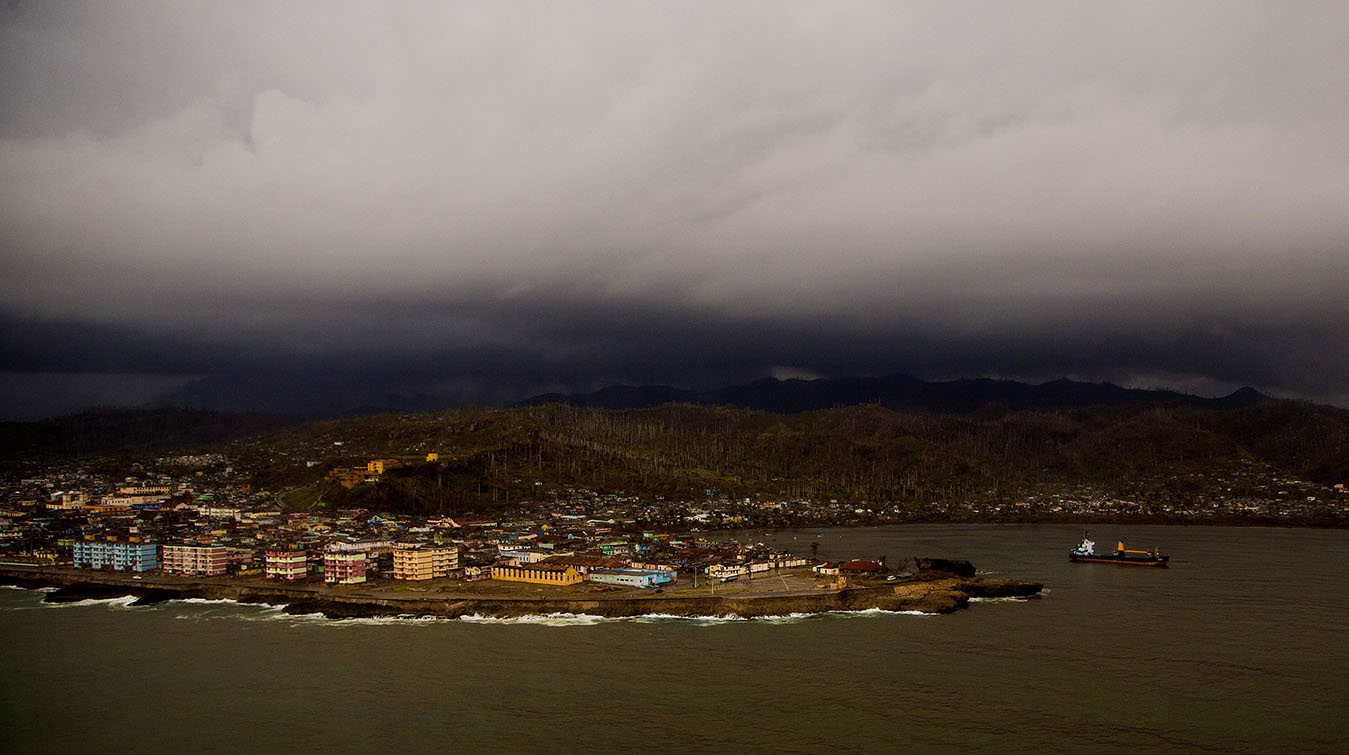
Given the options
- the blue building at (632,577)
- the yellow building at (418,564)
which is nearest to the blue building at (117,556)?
the yellow building at (418,564)

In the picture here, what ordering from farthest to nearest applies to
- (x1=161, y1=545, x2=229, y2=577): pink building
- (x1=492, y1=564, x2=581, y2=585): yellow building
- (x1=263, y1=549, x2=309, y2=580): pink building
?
(x1=161, y1=545, x2=229, y2=577): pink building
(x1=263, y1=549, x2=309, y2=580): pink building
(x1=492, y1=564, x2=581, y2=585): yellow building

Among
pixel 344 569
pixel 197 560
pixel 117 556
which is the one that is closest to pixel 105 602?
pixel 197 560

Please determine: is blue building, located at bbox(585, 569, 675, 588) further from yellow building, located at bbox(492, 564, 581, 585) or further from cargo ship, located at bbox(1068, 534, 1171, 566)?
cargo ship, located at bbox(1068, 534, 1171, 566)

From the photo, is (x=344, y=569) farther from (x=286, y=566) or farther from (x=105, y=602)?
(x=105, y=602)

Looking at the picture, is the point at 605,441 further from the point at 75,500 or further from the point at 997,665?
the point at 997,665

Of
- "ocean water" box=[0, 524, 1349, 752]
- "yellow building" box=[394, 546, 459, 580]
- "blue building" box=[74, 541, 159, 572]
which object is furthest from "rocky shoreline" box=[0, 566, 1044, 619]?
"yellow building" box=[394, 546, 459, 580]

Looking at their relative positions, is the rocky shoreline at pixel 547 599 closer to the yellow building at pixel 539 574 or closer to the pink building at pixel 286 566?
the pink building at pixel 286 566
